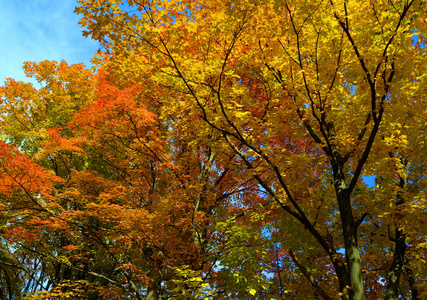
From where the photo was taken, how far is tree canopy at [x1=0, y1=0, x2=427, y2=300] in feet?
13.5

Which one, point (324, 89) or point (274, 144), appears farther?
point (274, 144)

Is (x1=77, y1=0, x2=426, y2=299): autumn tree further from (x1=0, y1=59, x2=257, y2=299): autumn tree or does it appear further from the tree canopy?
(x1=0, y1=59, x2=257, y2=299): autumn tree

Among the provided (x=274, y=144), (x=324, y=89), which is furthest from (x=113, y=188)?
(x=324, y=89)

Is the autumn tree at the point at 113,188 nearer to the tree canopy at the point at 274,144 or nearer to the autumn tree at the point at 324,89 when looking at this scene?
the tree canopy at the point at 274,144

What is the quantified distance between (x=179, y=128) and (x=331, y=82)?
6546 mm

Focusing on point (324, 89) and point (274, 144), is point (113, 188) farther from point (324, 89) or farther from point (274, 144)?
point (324, 89)

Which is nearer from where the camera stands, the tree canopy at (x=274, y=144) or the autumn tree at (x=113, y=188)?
the tree canopy at (x=274, y=144)

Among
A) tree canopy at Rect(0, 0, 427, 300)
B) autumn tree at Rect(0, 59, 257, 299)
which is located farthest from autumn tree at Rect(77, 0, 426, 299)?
autumn tree at Rect(0, 59, 257, 299)

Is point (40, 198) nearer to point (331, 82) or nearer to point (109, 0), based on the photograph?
point (109, 0)

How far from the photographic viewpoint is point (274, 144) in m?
9.70

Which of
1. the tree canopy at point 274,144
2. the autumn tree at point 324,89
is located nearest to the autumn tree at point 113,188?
the tree canopy at point 274,144

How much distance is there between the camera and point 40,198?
390 inches

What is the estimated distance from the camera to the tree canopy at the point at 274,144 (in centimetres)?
412

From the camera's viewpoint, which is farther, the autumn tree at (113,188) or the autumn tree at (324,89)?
the autumn tree at (113,188)
